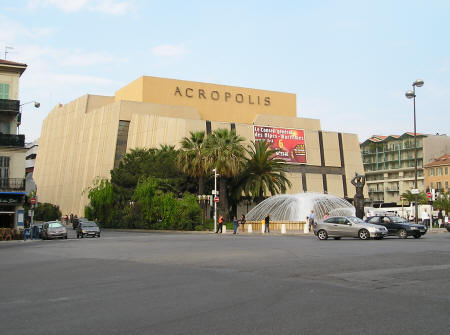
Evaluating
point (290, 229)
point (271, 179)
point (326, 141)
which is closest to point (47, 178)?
point (326, 141)

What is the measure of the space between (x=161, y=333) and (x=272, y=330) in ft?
4.69

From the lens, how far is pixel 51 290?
1158 centimetres

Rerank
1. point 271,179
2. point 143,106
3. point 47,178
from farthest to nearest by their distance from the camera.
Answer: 1. point 47,178
2. point 143,106
3. point 271,179

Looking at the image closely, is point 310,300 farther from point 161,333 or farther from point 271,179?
point 271,179

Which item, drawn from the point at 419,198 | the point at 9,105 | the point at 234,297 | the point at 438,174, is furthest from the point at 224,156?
the point at 438,174

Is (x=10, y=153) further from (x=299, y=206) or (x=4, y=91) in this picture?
(x=299, y=206)

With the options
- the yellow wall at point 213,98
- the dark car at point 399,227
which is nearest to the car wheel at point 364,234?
the dark car at point 399,227

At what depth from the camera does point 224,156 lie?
5888cm

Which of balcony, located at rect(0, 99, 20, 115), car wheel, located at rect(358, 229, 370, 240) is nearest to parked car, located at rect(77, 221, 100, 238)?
balcony, located at rect(0, 99, 20, 115)

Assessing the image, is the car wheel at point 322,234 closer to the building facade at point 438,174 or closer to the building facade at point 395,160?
the building facade at point 438,174

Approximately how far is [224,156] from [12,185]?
72.5 ft

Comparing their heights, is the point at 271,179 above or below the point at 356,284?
above

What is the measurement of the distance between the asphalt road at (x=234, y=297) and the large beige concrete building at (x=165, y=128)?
6767 cm

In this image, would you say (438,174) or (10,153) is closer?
(10,153)
